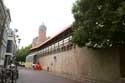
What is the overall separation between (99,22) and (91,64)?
29.3 ft

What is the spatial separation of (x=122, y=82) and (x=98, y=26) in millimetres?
4882

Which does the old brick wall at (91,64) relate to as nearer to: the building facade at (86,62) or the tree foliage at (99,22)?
the building facade at (86,62)

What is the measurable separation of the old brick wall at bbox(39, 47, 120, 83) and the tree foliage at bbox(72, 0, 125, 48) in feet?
4.40

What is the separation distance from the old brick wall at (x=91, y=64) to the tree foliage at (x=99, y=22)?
134 centimetres

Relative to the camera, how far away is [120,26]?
1664cm

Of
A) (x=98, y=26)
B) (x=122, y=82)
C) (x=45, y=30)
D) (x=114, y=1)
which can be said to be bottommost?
(x=122, y=82)

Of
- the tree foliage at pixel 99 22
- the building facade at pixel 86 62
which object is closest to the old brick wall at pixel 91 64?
the building facade at pixel 86 62

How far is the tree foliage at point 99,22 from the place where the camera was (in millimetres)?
16688

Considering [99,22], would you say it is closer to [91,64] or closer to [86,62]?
[91,64]

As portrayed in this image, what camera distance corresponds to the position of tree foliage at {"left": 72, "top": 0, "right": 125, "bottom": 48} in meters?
16.7

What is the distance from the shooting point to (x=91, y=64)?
88.4ft

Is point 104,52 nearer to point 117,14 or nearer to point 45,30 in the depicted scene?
point 117,14

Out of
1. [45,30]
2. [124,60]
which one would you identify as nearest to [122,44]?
[124,60]

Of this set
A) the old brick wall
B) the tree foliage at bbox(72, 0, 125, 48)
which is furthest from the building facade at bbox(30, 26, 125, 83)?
Answer: the tree foliage at bbox(72, 0, 125, 48)
